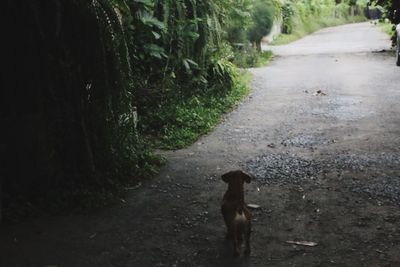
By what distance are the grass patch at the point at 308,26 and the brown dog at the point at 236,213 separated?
19.2m

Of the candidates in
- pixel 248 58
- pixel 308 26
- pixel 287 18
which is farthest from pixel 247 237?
pixel 308 26

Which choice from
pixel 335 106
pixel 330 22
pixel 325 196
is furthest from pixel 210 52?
pixel 330 22

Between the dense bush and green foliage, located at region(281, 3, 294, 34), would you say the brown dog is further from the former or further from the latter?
green foliage, located at region(281, 3, 294, 34)

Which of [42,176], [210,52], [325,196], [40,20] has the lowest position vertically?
[325,196]

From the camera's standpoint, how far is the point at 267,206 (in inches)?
203

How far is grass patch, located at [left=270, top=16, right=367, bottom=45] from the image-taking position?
24.2 m

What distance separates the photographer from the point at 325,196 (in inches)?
211

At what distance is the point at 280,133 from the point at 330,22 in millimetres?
28617

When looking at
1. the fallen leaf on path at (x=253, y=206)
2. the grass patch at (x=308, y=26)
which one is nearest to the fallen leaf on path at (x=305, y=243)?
the fallen leaf on path at (x=253, y=206)

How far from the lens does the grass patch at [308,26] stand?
24208 millimetres

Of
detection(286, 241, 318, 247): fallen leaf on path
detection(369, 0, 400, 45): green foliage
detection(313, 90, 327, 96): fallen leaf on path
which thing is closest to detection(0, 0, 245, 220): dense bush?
detection(286, 241, 318, 247): fallen leaf on path

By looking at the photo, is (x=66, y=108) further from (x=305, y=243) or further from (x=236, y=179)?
(x=305, y=243)

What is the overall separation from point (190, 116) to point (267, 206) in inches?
140

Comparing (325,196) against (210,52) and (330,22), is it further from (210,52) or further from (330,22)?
(330,22)
